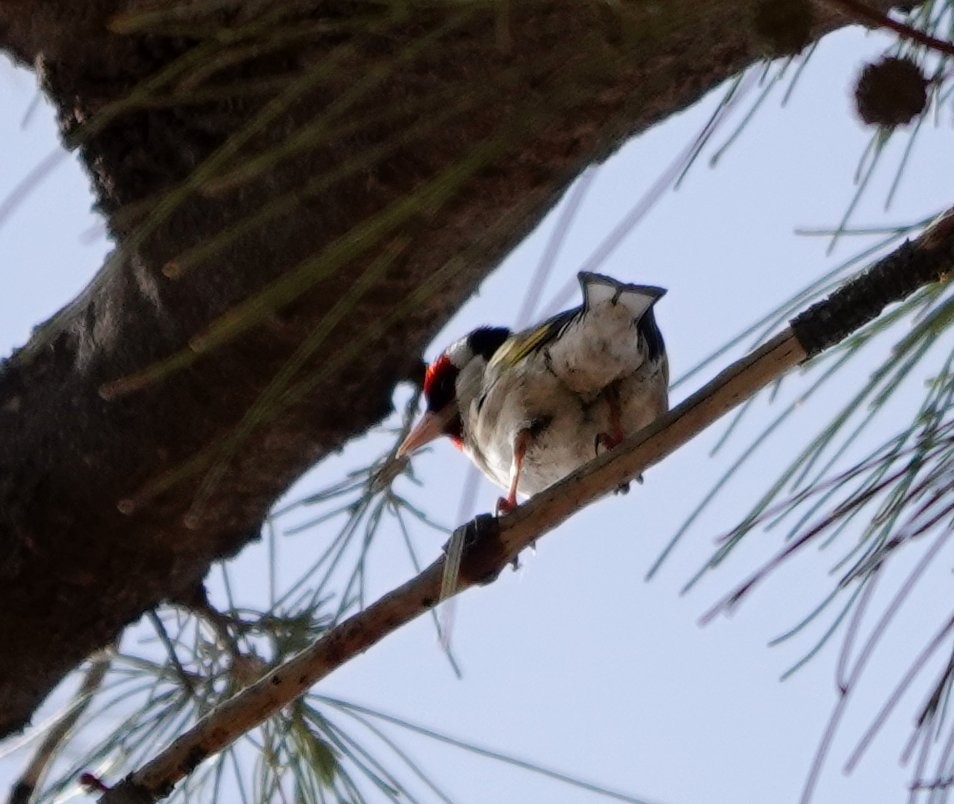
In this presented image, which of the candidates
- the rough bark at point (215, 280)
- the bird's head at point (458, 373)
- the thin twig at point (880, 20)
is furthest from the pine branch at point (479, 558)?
the bird's head at point (458, 373)

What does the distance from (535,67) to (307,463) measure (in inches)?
37.7

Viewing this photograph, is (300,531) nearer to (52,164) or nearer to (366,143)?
(366,143)

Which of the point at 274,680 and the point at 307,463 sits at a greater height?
the point at 307,463

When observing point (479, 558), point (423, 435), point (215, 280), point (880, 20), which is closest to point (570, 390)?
point (423, 435)

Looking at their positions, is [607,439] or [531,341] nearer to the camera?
[607,439]

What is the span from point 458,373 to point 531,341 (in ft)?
2.02

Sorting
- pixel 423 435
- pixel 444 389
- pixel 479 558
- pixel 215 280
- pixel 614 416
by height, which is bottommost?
pixel 479 558

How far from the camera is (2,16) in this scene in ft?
5.36

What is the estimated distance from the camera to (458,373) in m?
3.16

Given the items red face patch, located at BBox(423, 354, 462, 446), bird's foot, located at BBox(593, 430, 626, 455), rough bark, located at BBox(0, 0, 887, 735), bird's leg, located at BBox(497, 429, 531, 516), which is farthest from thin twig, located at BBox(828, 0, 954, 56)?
red face patch, located at BBox(423, 354, 462, 446)

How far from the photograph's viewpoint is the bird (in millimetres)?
2346

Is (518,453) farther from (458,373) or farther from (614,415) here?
(458,373)

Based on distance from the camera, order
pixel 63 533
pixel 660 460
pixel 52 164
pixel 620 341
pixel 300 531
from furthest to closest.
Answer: pixel 620 341 < pixel 300 531 < pixel 63 533 < pixel 660 460 < pixel 52 164

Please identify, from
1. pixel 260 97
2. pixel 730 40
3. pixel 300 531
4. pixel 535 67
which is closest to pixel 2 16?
pixel 260 97
